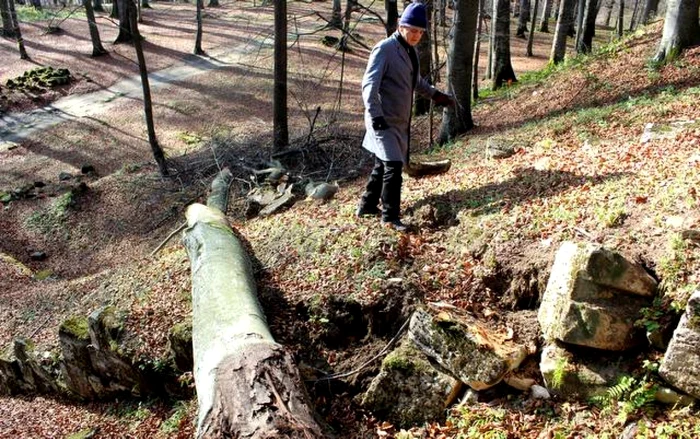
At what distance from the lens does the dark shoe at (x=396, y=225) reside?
604 centimetres

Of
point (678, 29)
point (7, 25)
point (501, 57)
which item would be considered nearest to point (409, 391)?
point (678, 29)

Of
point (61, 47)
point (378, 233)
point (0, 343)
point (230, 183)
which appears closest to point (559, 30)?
point (230, 183)

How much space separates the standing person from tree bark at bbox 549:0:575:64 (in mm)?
10885

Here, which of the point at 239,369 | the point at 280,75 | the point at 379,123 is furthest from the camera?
the point at 280,75

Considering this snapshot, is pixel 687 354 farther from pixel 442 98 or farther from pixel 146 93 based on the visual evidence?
pixel 146 93

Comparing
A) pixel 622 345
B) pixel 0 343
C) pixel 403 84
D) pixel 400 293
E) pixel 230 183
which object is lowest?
pixel 0 343

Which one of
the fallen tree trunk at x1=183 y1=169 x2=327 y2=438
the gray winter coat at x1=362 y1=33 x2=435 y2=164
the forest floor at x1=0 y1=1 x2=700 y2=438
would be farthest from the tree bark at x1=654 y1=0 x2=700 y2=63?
the fallen tree trunk at x1=183 y1=169 x2=327 y2=438

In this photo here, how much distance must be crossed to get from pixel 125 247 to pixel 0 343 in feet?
10.2

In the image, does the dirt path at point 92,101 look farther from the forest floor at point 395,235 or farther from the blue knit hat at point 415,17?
the blue knit hat at point 415,17

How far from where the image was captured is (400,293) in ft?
16.9

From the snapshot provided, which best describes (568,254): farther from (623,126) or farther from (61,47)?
(61,47)

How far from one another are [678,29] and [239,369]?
31.9 ft

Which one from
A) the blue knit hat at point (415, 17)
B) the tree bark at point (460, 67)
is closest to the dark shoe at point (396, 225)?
the blue knit hat at point (415, 17)

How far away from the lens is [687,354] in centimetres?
349
